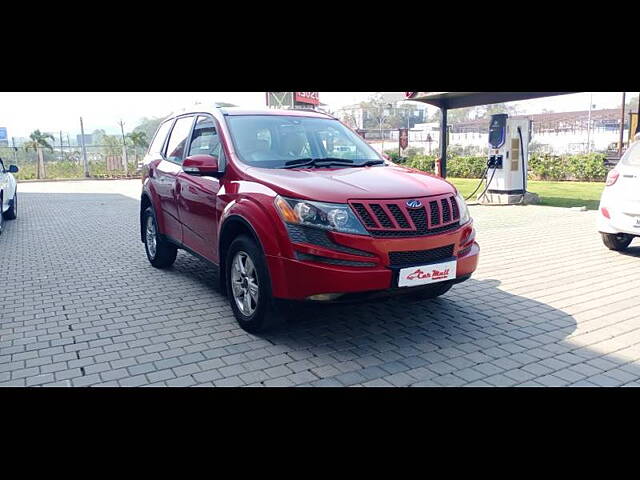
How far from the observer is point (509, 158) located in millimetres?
14047

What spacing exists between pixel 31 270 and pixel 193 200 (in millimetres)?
3210

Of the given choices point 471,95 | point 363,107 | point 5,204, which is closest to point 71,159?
point 5,204

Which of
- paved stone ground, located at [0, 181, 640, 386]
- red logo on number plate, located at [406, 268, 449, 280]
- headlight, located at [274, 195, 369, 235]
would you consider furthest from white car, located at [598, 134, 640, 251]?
headlight, located at [274, 195, 369, 235]

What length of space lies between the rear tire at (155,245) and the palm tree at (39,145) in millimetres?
26316

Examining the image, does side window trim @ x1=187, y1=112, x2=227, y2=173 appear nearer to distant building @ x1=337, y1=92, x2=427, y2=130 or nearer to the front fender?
the front fender

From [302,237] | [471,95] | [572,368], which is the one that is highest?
[471,95]

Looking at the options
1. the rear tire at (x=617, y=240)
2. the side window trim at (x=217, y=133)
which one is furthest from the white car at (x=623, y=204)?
the side window trim at (x=217, y=133)

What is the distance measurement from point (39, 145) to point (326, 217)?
32.2 meters

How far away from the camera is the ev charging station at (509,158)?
1409cm

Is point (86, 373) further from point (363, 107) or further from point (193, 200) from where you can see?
point (363, 107)

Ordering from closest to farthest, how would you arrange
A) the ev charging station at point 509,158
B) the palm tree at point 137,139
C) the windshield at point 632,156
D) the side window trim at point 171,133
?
the side window trim at point 171,133
the windshield at point 632,156
the ev charging station at point 509,158
the palm tree at point 137,139

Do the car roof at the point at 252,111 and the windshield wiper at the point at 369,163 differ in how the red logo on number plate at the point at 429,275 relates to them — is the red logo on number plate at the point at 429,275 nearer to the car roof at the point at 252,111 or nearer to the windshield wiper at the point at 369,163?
the windshield wiper at the point at 369,163

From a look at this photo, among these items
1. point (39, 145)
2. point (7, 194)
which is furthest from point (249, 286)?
point (39, 145)

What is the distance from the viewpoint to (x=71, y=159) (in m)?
31.4
